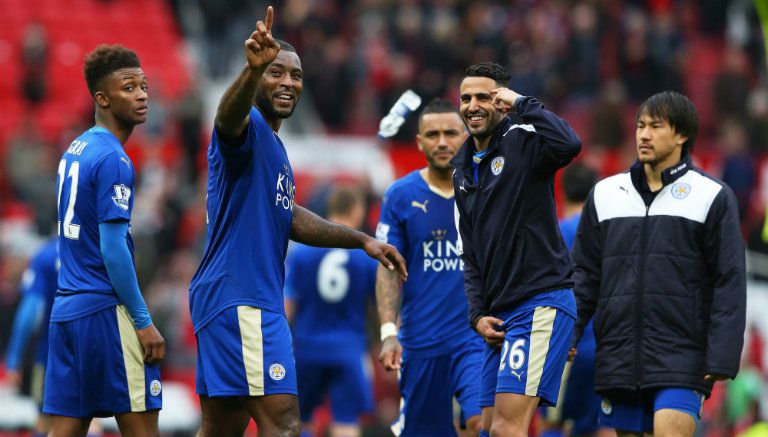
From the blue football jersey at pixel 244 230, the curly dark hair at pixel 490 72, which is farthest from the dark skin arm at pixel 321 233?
the curly dark hair at pixel 490 72

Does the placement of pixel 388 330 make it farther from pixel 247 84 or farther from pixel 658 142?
pixel 247 84

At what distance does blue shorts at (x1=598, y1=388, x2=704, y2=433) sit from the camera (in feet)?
25.2

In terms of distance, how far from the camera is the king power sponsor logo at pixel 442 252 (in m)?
9.50

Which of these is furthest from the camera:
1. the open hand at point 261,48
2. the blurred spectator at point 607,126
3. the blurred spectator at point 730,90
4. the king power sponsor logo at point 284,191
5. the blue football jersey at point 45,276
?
the blurred spectator at point 730,90

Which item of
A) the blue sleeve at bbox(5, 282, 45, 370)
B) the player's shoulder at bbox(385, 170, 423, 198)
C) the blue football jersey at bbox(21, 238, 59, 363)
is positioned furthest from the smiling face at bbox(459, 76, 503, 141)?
the blue sleeve at bbox(5, 282, 45, 370)

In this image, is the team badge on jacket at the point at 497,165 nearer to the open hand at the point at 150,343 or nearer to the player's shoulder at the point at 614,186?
the player's shoulder at the point at 614,186

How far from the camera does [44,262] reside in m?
11.6

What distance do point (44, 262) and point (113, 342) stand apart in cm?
430

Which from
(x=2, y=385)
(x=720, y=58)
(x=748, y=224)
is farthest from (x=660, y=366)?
(x=720, y=58)

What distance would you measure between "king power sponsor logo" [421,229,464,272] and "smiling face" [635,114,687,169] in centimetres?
192

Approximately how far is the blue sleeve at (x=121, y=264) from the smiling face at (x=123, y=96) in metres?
0.75

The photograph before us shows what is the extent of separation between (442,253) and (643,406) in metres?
2.15

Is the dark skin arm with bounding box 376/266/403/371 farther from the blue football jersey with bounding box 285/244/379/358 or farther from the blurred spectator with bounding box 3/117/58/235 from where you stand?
the blurred spectator with bounding box 3/117/58/235

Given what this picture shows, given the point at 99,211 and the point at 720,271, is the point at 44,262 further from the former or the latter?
the point at 720,271
